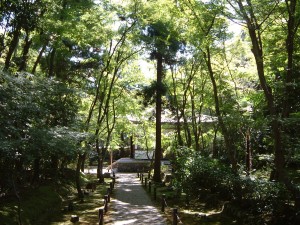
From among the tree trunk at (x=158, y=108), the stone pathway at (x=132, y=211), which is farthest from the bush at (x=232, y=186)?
the tree trunk at (x=158, y=108)

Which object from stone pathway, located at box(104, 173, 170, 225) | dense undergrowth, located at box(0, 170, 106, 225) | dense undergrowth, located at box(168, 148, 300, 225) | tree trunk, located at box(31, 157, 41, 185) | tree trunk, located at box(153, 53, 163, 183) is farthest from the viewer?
tree trunk, located at box(153, 53, 163, 183)

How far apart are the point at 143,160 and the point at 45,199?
938 inches

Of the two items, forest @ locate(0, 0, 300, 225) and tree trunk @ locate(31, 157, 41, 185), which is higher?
forest @ locate(0, 0, 300, 225)

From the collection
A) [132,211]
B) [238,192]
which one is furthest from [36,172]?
[238,192]

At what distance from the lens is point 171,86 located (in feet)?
80.0

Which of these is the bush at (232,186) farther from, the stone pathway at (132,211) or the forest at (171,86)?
the stone pathway at (132,211)

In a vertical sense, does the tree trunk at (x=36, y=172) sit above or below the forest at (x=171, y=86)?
below

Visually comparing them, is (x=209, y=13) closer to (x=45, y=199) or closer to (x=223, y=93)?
(x=223, y=93)

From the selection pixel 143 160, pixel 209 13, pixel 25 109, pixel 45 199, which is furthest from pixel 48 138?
pixel 143 160

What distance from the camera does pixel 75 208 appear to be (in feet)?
46.4

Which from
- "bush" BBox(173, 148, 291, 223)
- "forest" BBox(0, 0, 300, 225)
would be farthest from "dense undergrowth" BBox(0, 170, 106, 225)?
"bush" BBox(173, 148, 291, 223)

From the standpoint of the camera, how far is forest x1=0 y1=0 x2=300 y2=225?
354 inches

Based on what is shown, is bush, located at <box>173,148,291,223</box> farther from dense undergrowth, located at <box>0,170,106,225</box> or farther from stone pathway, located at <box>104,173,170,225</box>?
dense undergrowth, located at <box>0,170,106,225</box>

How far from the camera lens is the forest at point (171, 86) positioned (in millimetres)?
8992
